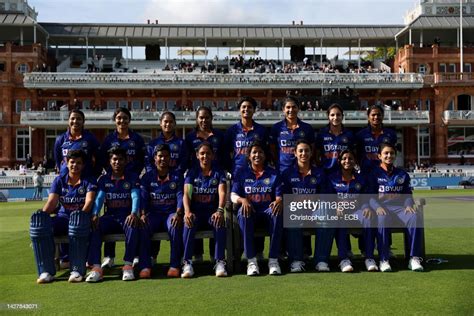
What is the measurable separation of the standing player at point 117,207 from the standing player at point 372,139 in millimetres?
3421

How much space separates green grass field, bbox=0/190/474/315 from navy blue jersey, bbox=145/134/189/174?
1.47 m

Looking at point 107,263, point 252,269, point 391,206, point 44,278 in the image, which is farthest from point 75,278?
point 391,206

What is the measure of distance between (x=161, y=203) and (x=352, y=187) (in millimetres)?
2672

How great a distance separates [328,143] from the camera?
823cm

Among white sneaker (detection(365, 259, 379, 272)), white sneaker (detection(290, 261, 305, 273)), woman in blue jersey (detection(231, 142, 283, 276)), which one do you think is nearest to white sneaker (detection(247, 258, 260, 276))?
woman in blue jersey (detection(231, 142, 283, 276))

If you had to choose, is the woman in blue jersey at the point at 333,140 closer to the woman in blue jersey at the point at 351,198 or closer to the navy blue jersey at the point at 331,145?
the navy blue jersey at the point at 331,145

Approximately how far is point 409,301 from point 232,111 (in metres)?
36.5

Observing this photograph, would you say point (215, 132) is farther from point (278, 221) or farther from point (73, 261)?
point (73, 261)

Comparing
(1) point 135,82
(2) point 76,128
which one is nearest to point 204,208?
(2) point 76,128

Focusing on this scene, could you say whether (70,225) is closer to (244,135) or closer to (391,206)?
(244,135)

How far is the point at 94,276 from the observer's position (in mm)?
6867

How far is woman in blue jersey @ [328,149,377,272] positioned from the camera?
7.34m

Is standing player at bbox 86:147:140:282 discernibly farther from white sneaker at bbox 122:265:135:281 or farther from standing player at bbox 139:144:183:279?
standing player at bbox 139:144:183:279

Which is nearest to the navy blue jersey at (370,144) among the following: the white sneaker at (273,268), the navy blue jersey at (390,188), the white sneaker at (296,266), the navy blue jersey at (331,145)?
Result: the navy blue jersey at (331,145)
